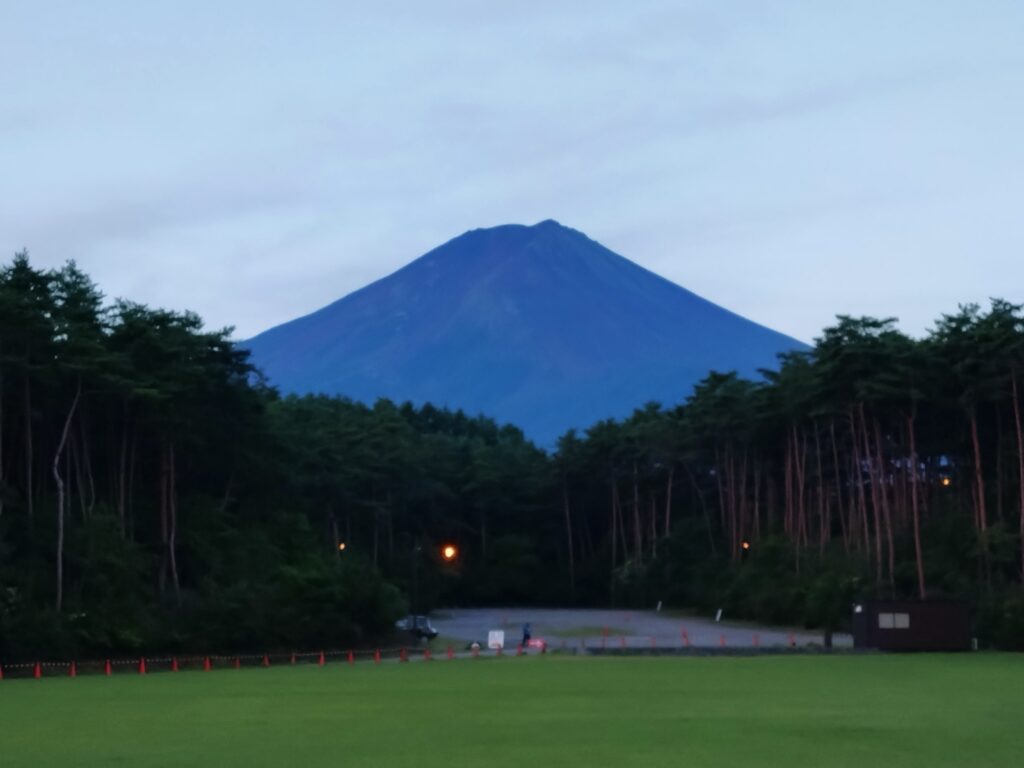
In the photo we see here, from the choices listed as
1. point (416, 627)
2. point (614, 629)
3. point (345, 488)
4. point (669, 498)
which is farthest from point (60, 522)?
point (669, 498)

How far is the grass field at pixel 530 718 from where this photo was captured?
846 inches

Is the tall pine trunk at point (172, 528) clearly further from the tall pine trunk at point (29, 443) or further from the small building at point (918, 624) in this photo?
the small building at point (918, 624)

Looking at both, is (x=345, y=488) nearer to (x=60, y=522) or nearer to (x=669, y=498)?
(x=669, y=498)

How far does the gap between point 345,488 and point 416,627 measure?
86.4ft

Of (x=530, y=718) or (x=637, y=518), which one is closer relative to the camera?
(x=530, y=718)

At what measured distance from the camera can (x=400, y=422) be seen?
117500 millimetres

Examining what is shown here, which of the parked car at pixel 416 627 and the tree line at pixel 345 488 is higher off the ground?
the tree line at pixel 345 488

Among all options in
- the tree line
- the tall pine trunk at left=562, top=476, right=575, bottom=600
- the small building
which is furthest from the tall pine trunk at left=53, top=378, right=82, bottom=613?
the tall pine trunk at left=562, top=476, right=575, bottom=600

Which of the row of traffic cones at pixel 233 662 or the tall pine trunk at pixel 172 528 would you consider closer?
the row of traffic cones at pixel 233 662

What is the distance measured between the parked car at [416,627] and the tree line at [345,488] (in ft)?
8.18

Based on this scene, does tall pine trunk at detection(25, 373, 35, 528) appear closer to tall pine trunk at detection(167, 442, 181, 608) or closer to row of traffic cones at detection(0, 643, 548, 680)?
tall pine trunk at detection(167, 442, 181, 608)

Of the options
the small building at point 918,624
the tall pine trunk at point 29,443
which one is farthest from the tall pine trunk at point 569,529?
the tall pine trunk at point 29,443

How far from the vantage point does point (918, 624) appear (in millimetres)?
56219

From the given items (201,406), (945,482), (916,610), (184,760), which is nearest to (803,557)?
(945,482)
